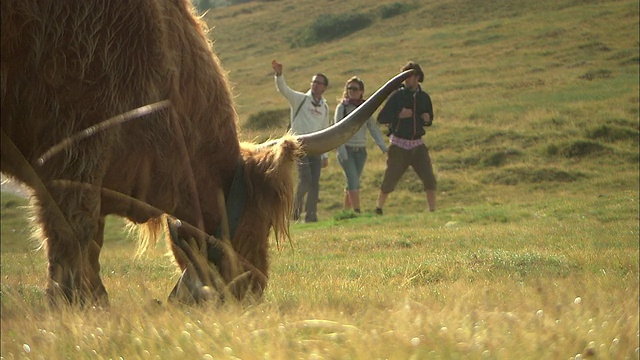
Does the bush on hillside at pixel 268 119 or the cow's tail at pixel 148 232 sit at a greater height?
the cow's tail at pixel 148 232

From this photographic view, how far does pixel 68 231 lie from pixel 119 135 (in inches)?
24.6

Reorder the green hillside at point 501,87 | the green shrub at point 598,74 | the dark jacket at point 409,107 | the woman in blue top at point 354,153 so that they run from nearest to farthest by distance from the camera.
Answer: the dark jacket at point 409,107 → the woman in blue top at point 354,153 → the green hillside at point 501,87 → the green shrub at point 598,74

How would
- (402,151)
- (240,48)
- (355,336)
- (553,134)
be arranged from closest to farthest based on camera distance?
(355,336) → (402,151) → (553,134) → (240,48)

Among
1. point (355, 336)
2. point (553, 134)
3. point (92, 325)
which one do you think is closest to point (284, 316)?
point (355, 336)

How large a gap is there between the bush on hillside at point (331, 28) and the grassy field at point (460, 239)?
4014 millimetres

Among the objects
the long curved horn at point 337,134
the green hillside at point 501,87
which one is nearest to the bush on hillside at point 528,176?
the green hillside at point 501,87

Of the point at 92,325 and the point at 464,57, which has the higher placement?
the point at 92,325

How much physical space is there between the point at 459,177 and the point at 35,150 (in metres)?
14.6

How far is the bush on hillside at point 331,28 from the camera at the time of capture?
144 feet

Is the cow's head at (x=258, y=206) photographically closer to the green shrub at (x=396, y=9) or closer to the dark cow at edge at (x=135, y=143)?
the dark cow at edge at (x=135, y=143)

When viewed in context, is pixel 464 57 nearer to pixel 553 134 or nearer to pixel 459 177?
pixel 553 134

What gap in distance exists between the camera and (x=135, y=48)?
5215 mm

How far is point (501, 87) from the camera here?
2644 cm

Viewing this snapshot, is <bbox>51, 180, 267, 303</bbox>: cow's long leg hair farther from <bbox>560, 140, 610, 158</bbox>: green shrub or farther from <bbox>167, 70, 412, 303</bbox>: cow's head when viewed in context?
<bbox>560, 140, 610, 158</bbox>: green shrub
